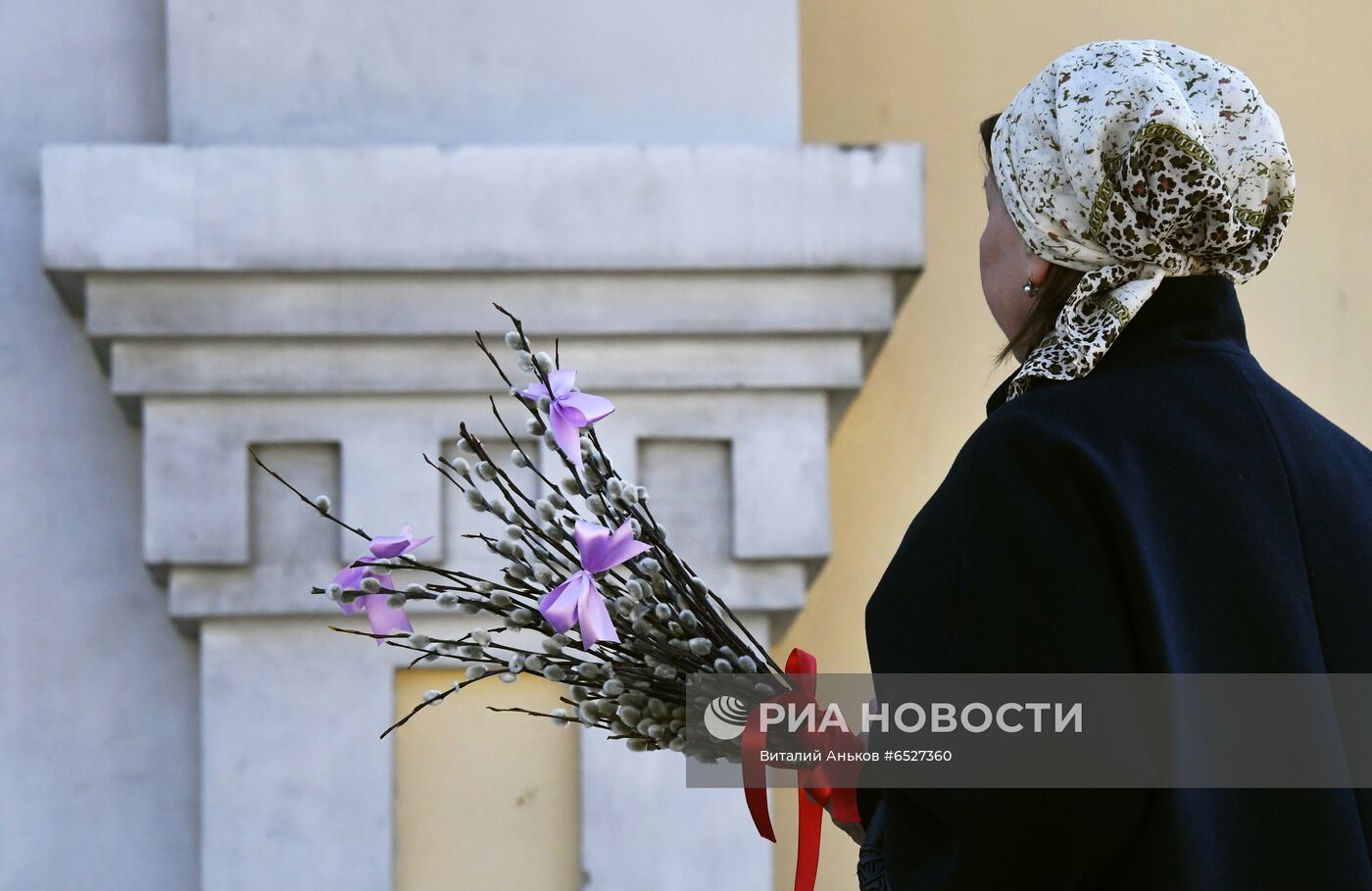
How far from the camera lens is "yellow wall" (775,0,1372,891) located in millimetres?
2506

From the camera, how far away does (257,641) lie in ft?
6.80

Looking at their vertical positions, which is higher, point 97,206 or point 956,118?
point 956,118

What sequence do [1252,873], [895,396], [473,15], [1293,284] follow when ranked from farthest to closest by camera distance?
[1293,284]
[895,396]
[473,15]
[1252,873]

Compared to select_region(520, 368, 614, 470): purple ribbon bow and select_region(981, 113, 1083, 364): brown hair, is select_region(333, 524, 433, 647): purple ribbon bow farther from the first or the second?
select_region(981, 113, 1083, 364): brown hair

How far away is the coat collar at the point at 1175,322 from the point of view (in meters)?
1.27

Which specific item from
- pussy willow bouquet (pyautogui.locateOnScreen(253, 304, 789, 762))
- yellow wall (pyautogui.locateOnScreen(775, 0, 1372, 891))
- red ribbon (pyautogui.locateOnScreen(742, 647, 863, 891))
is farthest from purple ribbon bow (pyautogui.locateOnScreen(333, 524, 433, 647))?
yellow wall (pyautogui.locateOnScreen(775, 0, 1372, 891))

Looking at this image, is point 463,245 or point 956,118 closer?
point 463,245

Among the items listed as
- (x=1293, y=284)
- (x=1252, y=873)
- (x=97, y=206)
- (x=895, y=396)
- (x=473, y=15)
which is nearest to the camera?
(x=1252, y=873)

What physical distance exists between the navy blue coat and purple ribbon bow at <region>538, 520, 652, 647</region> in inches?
8.2

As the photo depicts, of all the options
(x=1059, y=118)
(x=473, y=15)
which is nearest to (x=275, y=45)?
(x=473, y=15)

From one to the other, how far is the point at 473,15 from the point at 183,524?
0.79 metres

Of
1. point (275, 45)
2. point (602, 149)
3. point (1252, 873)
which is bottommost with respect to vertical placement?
point (1252, 873)

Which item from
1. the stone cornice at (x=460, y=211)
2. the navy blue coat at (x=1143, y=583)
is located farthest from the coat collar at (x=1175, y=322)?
the stone cornice at (x=460, y=211)

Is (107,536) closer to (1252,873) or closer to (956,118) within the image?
(956,118)
